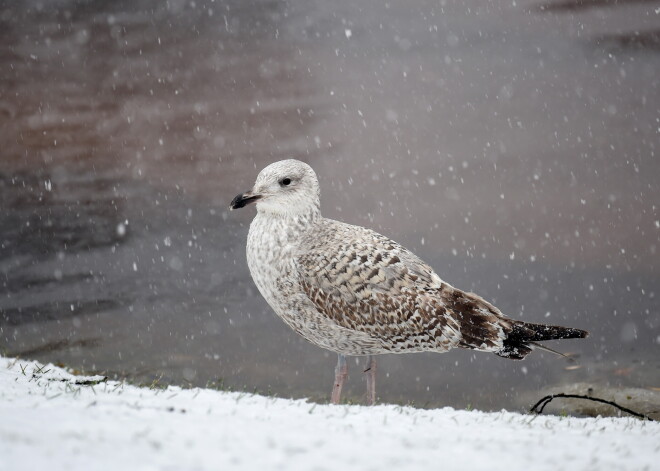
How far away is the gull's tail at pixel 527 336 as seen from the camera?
29.1 feet

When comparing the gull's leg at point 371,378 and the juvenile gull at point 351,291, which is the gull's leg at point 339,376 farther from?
the gull's leg at point 371,378

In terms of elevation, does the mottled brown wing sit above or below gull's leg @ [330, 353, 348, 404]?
above

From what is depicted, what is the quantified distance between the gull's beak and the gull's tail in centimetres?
396

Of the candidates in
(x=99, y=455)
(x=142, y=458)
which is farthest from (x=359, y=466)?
(x=99, y=455)

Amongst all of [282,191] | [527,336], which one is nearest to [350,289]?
[282,191]

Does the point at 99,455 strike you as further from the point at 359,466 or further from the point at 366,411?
the point at 366,411

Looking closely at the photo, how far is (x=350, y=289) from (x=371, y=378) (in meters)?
1.44

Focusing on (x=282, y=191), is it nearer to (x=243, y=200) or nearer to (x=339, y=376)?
(x=243, y=200)

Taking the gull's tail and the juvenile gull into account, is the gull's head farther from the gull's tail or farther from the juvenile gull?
the gull's tail

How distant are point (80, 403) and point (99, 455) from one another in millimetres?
1661

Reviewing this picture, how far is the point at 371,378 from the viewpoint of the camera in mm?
8820

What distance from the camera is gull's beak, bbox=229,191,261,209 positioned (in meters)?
8.48

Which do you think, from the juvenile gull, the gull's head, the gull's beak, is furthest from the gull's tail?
the gull's beak

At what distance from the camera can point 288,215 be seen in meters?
8.69
